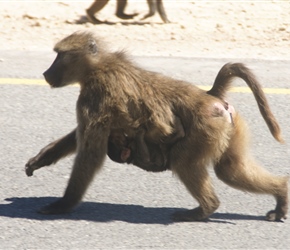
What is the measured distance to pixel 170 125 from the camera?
522 centimetres

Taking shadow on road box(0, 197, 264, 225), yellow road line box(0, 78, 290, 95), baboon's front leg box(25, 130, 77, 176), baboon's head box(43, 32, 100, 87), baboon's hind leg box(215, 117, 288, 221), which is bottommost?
yellow road line box(0, 78, 290, 95)

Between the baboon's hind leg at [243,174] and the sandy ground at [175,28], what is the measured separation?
3.44 metres

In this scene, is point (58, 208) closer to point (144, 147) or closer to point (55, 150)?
point (55, 150)

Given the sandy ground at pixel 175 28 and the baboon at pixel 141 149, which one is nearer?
the baboon at pixel 141 149

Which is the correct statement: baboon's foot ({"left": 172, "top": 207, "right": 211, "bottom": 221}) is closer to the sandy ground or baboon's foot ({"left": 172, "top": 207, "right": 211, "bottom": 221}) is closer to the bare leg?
the sandy ground

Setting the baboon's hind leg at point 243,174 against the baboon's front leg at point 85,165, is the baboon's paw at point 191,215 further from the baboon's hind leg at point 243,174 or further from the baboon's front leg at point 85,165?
the baboon's front leg at point 85,165

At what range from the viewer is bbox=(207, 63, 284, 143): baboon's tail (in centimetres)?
526

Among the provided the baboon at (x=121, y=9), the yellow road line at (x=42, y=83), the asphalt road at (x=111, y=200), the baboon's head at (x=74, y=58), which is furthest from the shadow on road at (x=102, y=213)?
the baboon at (x=121, y=9)

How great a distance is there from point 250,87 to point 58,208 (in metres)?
1.27

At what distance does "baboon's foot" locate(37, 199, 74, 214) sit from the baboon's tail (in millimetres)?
1042

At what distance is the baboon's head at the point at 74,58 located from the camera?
5441mm

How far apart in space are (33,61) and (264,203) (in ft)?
11.1

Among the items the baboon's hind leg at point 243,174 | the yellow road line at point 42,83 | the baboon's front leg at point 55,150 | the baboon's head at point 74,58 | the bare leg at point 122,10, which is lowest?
the bare leg at point 122,10

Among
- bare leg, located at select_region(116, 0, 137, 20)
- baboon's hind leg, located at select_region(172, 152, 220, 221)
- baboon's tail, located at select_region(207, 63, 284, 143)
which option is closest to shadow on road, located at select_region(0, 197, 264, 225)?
baboon's hind leg, located at select_region(172, 152, 220, 221)
